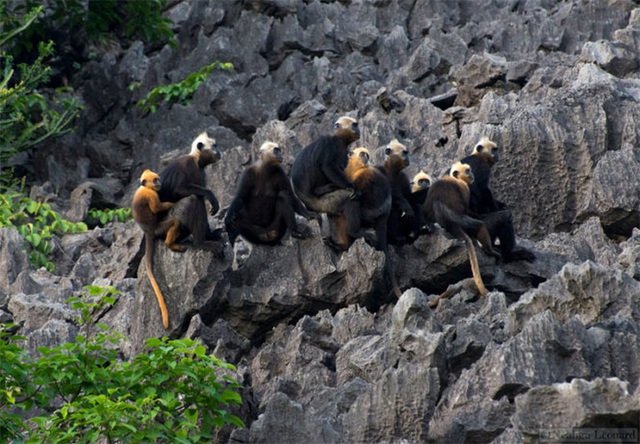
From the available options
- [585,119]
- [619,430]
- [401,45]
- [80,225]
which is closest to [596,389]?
[619,430]

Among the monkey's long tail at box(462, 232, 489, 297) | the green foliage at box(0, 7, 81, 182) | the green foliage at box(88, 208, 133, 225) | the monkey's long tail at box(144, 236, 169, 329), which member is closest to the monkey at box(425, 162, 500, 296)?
the monkey's long tail at box(462, 232, 489, 297)

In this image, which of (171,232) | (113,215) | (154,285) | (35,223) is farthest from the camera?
(113,215)

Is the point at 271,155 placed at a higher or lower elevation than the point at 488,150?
higher

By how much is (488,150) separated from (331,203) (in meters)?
2.17

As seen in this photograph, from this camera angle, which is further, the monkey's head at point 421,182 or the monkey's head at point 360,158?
the monkey's head at point 421,182

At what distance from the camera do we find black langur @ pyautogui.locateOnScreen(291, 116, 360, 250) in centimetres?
1981

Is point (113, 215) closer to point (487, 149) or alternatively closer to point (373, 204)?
point (373, 204)

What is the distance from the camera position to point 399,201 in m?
20.3

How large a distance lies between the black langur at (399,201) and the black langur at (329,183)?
1.76ft

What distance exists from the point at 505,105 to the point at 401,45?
4847mm

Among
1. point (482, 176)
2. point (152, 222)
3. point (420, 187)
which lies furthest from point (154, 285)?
point (482, 176)

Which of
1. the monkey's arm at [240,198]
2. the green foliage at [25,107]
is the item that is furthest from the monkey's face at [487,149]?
the green foliage at [25,107]

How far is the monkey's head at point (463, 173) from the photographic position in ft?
66.4

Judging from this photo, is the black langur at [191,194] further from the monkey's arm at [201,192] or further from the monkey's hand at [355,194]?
the monkey's hand at [355,194]
